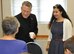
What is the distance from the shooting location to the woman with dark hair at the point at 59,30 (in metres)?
3.24

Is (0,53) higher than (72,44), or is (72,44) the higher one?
(72,44)

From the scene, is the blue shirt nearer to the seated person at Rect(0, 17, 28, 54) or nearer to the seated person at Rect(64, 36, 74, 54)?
the seated person at Rect(0, 17, 28, 54)

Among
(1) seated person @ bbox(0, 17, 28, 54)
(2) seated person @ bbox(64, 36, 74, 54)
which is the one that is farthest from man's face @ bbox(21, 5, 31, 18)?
(2) seated person @ bbox(64, 36, 74, 54)

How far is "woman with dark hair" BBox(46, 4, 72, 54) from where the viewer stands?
324 cm

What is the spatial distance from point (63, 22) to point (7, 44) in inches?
59.6

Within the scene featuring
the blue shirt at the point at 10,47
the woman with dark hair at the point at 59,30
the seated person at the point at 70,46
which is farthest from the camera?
the woman with dark hair at the point at 59,30

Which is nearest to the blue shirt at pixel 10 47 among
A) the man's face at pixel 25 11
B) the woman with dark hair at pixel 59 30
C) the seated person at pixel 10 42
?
the seated person at pixel 10 42

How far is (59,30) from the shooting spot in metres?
3.32

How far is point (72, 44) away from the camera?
58.6 inches

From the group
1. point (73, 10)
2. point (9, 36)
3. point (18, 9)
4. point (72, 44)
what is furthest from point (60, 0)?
point (72, 44)

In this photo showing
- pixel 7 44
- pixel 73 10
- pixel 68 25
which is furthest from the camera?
pixel 73 10

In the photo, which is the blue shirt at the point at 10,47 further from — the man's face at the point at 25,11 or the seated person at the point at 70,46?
the man's face at the point at 25,11

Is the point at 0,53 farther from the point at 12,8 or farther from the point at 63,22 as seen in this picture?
the point at 12,8

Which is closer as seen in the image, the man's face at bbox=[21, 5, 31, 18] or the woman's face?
the man's face at bbox=[21, 5, 31, 18]
